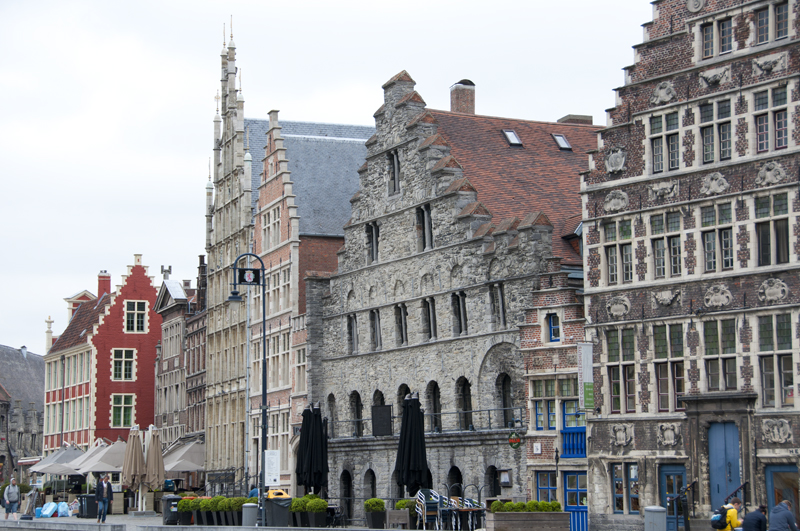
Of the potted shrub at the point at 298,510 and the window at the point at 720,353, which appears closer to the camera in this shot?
the window at the point at 720,353

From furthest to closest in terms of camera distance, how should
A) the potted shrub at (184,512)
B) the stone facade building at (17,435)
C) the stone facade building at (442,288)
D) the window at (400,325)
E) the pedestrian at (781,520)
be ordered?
the stone facade building at (17,435) → the window at (400,325) → the stone facade building at (442,288) → the potted shrub at (184,512) → the pedestrian at (781,520)

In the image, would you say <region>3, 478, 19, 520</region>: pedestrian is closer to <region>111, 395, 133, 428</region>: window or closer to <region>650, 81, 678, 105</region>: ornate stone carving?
<region>650, 81, 678, 105</region>: ornate stone carving

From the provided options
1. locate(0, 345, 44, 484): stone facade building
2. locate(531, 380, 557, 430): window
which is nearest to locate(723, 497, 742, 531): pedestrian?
locate(531, 380, 557, 430): window

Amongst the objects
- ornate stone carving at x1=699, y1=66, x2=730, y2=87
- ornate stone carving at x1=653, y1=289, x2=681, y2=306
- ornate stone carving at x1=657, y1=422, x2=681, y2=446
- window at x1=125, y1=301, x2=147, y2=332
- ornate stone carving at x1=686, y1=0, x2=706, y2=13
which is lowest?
ornate stone carving at x1=657, y1=422, x2=681, y2=446

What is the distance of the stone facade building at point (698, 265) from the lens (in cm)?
3108

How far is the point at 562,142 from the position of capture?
4931 cm

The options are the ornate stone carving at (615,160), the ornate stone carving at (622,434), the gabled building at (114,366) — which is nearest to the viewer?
the ornate stone carving at (622,434)

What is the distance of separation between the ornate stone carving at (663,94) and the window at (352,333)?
17755mm

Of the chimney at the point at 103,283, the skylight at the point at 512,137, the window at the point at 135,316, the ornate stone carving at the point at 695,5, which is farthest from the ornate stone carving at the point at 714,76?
the chimney at the point at 103,283

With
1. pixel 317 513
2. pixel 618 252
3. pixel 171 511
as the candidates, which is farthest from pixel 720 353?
pixel 171 511

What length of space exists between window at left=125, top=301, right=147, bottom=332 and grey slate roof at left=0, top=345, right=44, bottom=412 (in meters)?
30.6

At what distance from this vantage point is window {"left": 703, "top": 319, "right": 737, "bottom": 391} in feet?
105

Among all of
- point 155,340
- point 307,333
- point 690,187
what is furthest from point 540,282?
point 155,340

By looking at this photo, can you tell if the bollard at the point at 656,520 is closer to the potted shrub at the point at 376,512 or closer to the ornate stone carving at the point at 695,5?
the potted shrub at the point at 376,512
